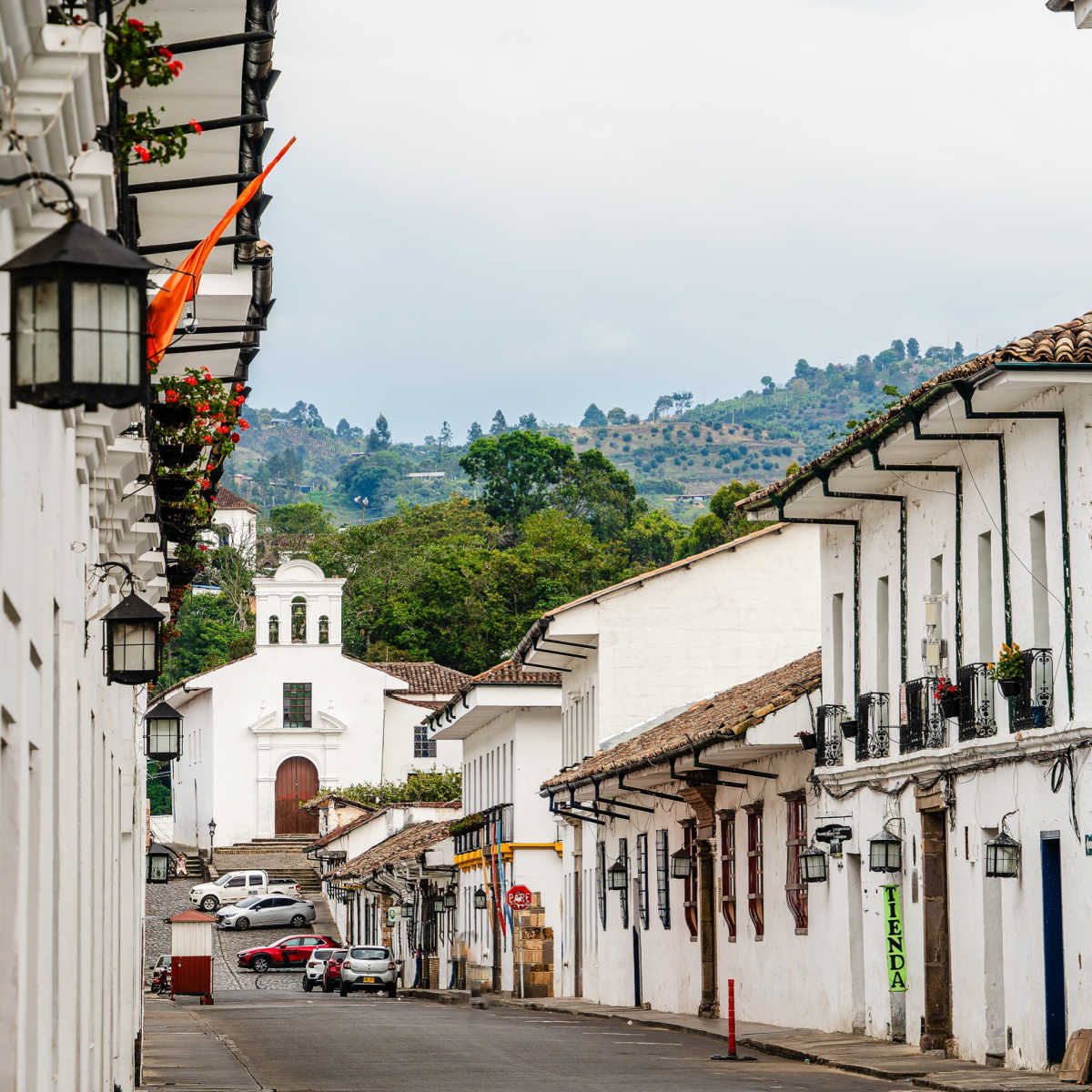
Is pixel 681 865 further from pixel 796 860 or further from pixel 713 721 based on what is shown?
pixel 796 860

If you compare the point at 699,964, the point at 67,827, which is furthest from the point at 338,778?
the point at 67,827

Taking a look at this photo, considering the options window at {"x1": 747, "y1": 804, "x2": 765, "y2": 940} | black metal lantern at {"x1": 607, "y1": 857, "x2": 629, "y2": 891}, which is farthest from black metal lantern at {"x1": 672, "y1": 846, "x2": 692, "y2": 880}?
black metal lantern at {"x1": 607, "y1": 857, "x2": 629, "y2": 891}

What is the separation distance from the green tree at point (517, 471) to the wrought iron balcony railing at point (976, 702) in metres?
93.6

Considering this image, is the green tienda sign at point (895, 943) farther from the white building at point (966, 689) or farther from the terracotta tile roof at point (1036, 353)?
the terracotta tile roof at point (1036, 353)

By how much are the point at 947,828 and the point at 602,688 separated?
63.1 feet

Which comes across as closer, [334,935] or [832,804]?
[832,804]

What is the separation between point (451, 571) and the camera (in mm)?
95188

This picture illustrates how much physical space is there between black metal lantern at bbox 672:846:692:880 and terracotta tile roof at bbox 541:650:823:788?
1.61 metres

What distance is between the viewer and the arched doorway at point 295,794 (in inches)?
3223

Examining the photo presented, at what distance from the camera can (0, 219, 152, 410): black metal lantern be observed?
632cm

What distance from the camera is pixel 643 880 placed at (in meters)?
35.7

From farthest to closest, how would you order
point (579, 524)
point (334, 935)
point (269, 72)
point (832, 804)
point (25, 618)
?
point (579, 524)
point (334, 935)
point (832, 804)
point (269, 72)
point (25, 618)

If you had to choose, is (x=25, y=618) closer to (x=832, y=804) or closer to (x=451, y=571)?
(x=832, y=804)

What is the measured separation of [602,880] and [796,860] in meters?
12.9
